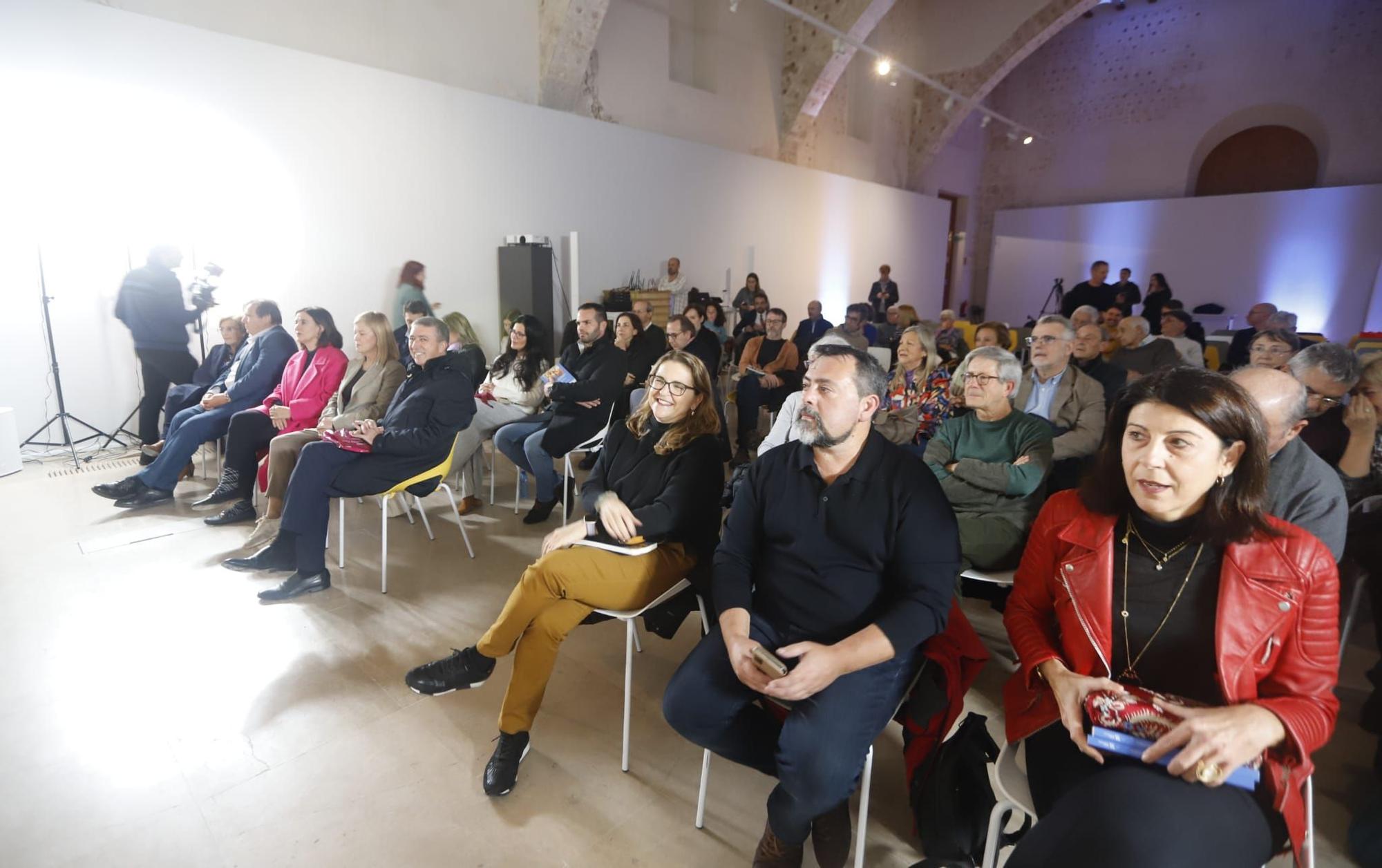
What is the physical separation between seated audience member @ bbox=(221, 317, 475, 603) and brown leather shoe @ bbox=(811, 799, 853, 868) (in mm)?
2353

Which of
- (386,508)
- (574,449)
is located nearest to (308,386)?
(386,508)

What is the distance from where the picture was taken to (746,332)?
25.7 ft

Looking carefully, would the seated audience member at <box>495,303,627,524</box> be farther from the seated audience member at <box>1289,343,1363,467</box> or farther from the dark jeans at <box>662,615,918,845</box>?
the seated audience member at <box>1289,343,1363,467</box>

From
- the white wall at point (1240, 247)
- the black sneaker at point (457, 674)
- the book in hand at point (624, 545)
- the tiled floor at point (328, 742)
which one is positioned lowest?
the tiled floor at point (328, 742)

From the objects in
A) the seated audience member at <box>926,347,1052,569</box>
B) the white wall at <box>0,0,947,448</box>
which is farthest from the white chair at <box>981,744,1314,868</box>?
the white wall at <box>0,0,947,448</box>

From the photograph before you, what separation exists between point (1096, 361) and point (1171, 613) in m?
2.90

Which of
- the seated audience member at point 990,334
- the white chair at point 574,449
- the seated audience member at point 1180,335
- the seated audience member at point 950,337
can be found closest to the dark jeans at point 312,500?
the white chair at point 574,449

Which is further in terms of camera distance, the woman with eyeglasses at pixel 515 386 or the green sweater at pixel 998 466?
the woman with eyeglasses at pixel 515 386

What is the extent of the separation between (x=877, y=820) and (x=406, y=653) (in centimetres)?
180

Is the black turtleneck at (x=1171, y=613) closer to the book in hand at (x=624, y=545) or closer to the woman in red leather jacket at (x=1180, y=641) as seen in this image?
the woman in red leather jacket at (x=1180, y=641)

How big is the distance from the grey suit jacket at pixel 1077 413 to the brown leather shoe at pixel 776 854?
6.96ft

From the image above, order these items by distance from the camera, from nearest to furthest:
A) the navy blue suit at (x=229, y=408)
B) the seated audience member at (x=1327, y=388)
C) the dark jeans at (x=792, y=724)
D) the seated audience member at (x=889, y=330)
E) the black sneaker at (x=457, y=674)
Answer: the dark jeans at (x=792, y=724)
the black sneaker at (x=457, y=674)
the seated audience member at (x=1327, y=388)
the navy blue suit at (x=229, y=408)
the seated audience member at (x=889, y=330)

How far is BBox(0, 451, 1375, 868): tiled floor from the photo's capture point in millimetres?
1801

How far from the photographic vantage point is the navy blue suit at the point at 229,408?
13.7ft
